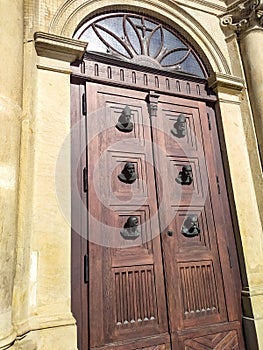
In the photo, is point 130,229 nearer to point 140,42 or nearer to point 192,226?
point 192,226

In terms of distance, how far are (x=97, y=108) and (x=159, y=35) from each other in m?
1.40

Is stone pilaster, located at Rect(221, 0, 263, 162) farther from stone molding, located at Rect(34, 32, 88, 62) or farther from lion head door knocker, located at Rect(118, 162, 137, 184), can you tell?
stone molding, located at Rect(34, 32, 88, 62)

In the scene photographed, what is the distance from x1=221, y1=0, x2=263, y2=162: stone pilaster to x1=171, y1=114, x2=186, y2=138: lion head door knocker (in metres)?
0.97

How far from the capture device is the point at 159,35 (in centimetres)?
342

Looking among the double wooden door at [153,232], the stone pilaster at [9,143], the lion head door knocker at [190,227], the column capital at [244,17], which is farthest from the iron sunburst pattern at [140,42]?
the lion head door knocker at [190,227]

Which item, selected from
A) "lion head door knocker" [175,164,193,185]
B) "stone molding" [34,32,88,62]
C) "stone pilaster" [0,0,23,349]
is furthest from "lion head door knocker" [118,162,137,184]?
"stone molding" [34,32,88,62]

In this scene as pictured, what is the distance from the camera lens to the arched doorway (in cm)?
231

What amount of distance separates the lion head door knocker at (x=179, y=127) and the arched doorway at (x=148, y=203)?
0.04 feet

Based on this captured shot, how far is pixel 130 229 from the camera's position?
2500 millimetres

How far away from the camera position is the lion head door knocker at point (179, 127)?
3044 millimetres

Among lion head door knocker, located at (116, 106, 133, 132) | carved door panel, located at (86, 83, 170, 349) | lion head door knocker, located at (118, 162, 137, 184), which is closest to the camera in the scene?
carved door panel, located at (86, 83, 170, 349)

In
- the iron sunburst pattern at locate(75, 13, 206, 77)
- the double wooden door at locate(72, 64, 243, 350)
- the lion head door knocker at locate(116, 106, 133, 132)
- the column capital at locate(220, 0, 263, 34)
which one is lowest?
the double wooden door at locate(72, 64, 243, 350)

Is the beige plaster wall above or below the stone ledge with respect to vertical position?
below

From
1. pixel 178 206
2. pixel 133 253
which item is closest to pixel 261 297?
pixel 178 206
